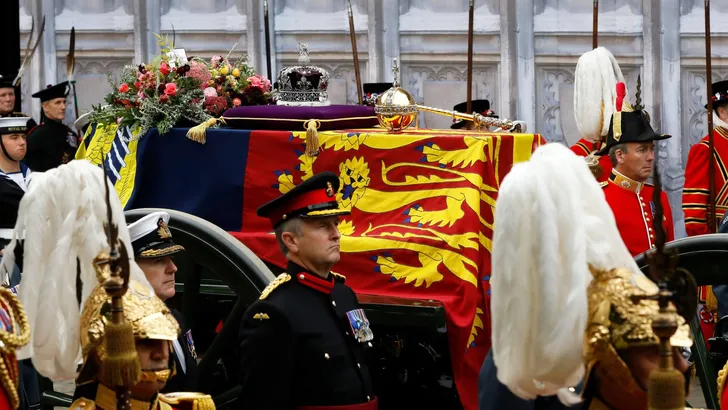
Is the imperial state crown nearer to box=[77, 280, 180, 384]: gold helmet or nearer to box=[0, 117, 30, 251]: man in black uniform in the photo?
box=[0, 117, 30, 251]: man in black uniform

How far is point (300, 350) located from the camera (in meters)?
4.86

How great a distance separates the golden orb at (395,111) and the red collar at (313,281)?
5.60ft

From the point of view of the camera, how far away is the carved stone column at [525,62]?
10797 mm

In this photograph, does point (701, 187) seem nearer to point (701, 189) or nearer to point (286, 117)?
point (701, 189)

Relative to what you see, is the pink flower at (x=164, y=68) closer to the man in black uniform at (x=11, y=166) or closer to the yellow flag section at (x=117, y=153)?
the yellow flag section at (x=117, y=153)

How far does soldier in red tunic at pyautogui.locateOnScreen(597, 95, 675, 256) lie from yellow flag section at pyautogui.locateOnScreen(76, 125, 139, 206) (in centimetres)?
225

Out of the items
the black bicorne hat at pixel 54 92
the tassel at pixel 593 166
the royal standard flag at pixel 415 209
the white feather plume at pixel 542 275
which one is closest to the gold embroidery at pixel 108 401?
the white feather plume at pixel 542 275

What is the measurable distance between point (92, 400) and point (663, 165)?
710 cm

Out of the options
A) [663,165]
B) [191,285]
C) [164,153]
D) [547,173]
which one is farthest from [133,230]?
[663,165]

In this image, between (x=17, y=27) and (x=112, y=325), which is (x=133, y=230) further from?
(x=17, y=27)

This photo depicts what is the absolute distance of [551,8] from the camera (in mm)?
10836

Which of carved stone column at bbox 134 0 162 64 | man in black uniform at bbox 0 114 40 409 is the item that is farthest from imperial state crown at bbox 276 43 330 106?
carved stone column at bbox 134 0 162 64

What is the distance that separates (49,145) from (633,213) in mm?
4522

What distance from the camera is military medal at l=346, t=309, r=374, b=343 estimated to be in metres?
5.00
